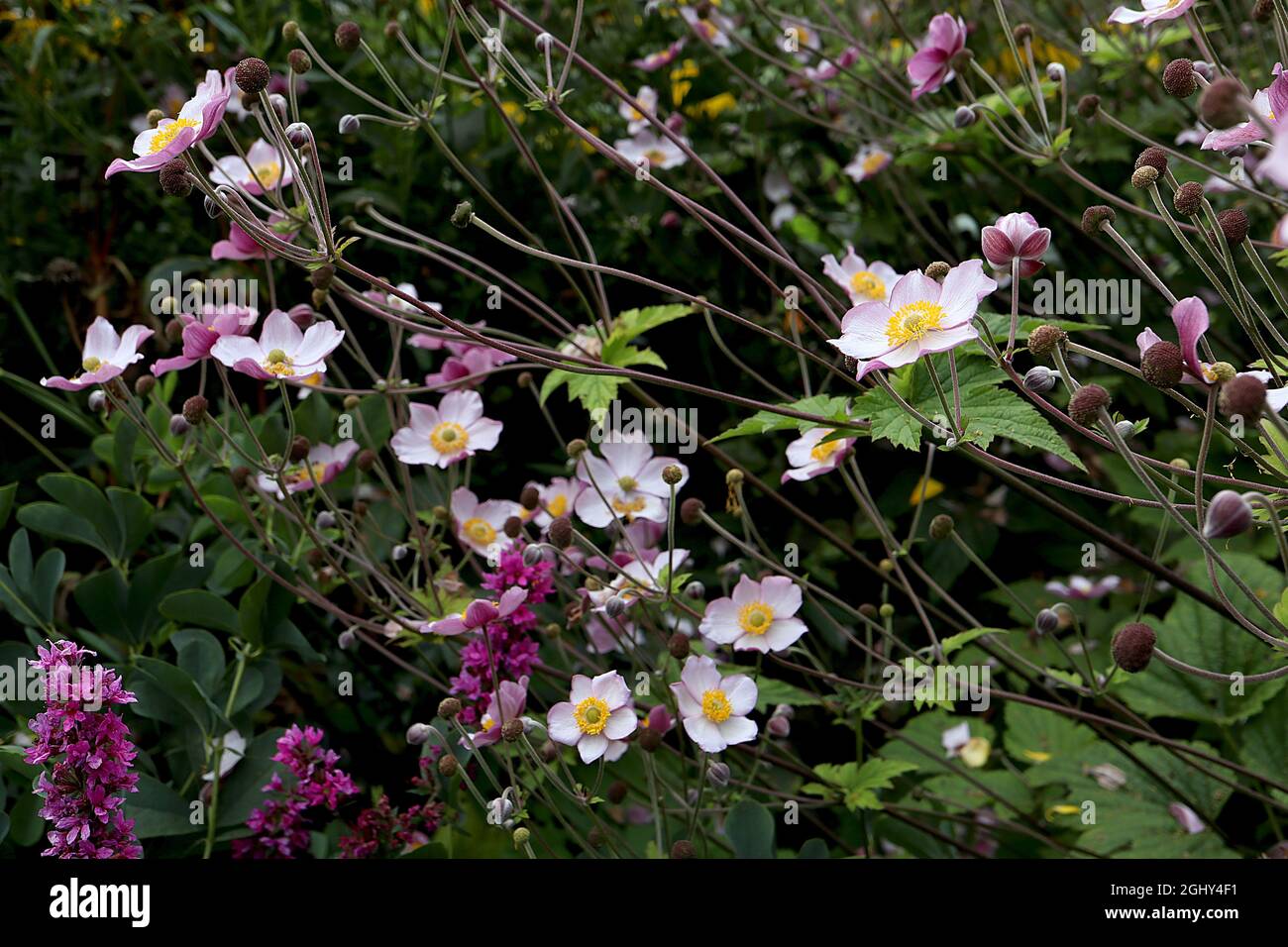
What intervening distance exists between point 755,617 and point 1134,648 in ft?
1.66

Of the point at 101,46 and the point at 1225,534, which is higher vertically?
the point at 101,46

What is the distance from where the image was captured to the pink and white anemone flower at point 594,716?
1.10m

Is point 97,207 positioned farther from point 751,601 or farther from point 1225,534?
point 1225,534

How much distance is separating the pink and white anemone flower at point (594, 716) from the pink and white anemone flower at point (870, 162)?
1147mm

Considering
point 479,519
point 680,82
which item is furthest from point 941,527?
point 680,82

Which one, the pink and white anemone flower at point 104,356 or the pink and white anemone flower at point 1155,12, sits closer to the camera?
the pink and white anemone flower at point 1155,12

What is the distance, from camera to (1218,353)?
6.04 ft

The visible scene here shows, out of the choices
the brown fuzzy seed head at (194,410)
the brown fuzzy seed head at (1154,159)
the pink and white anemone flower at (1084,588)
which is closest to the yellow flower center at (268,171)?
the brown fuzzy seed head at (194,410)

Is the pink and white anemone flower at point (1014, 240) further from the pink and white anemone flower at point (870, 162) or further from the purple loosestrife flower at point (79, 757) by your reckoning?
the pink and white anemone flower at point (870, 162)

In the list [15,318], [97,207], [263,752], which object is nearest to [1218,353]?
[263,752]

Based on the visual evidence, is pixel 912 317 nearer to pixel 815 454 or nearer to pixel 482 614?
pixel 815 454

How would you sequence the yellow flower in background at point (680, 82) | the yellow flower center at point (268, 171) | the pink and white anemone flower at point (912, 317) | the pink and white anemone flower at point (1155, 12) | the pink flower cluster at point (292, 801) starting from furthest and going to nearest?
the yellow flower in background at point (680, 82)
the yellow flower center at point (268, 171)
the pink flower cluster at point (292, 801)
the pink and white anemone flower at point (1155, 12)
the pink and white anemone flower at point (912, 317)

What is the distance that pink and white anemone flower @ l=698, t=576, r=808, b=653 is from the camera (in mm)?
1237
